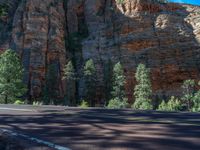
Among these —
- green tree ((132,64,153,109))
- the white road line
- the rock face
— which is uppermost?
the rock face

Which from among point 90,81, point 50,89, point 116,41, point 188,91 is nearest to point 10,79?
point 50,89

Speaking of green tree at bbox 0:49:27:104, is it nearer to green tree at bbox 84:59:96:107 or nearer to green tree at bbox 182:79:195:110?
green tree at bbox 84:59:96:107

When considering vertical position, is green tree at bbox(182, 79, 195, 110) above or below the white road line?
above

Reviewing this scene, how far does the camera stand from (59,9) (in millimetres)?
80688

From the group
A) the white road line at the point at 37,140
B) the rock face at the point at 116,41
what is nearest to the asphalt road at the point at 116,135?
the white road line at the point at 37,140

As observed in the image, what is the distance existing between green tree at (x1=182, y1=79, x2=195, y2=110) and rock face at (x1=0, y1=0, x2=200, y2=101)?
327 cm

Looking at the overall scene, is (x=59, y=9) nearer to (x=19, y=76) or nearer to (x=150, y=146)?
(x=19, y=76)

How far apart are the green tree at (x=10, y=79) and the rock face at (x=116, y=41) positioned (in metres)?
15.0

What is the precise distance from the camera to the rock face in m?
67.1

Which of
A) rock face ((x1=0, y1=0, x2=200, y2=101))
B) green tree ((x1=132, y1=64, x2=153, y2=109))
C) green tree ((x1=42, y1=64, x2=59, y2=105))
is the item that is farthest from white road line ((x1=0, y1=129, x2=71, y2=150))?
rock face ((x1=0, y1=0, x2=200, y2=101))

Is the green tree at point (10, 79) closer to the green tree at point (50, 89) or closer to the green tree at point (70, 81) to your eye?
the green tree at point (50, 89)

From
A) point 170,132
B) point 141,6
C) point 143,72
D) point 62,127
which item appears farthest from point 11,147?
point 141,6

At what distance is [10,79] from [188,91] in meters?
29.9

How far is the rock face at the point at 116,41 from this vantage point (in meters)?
67.1
